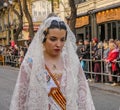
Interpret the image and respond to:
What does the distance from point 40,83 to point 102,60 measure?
13.0m

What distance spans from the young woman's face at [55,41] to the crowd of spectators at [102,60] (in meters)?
11.8

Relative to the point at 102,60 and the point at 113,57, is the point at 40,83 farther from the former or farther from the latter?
the point at 102,60

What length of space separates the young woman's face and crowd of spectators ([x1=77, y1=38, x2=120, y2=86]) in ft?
38.7

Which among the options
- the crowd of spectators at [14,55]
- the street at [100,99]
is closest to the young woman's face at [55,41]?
the street at [100,99]

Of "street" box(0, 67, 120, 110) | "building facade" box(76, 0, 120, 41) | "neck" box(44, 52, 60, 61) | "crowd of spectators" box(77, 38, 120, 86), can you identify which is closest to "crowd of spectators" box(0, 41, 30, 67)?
"building facade" box(76, 0, 120, 41)

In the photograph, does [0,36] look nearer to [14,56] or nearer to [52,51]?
[14,56]

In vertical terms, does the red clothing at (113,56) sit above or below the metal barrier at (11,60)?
above

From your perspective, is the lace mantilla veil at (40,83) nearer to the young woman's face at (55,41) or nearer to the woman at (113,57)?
the young woman's face at (55,41)

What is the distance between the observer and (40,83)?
142 inches

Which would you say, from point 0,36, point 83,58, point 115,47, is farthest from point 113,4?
point 0,36

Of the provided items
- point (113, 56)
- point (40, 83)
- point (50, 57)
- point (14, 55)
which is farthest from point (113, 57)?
point (14, 55)

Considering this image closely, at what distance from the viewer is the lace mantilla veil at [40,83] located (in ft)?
11.8

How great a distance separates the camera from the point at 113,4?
27.2 m

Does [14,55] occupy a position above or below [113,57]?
below
